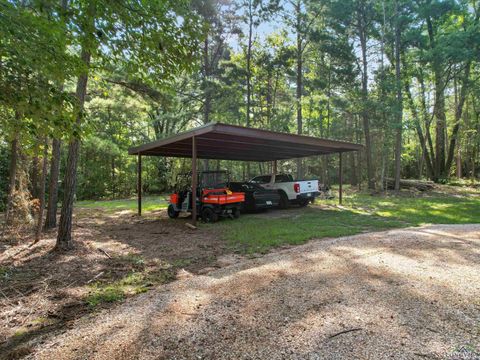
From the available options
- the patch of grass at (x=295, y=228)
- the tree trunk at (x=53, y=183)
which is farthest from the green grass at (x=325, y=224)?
the tree trunk at (x=53, y=183)

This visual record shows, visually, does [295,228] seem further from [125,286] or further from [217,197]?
[125,286]

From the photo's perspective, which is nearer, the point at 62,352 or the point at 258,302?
the point at 62,352

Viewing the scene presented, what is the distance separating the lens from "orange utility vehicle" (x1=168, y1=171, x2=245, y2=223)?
8.61 m

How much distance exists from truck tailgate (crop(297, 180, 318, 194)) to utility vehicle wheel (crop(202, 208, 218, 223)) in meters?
4.01

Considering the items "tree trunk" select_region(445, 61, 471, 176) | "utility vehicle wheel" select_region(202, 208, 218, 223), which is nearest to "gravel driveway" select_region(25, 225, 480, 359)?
"utility vehicle wheel" select_region(202, 208, 218, 223)

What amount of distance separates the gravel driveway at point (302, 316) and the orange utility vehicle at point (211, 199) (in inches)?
181

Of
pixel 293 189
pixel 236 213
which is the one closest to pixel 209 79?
pixel 293 189

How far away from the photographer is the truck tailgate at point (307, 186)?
1102 centimetres

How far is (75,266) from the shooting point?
14.8ft

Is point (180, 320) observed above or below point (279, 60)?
below

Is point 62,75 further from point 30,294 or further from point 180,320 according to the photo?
point 180,320

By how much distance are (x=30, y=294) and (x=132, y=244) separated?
2.65 metres

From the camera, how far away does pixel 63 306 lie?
3.08 meters

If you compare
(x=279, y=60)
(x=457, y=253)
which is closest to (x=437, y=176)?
(x=279, y=60)
